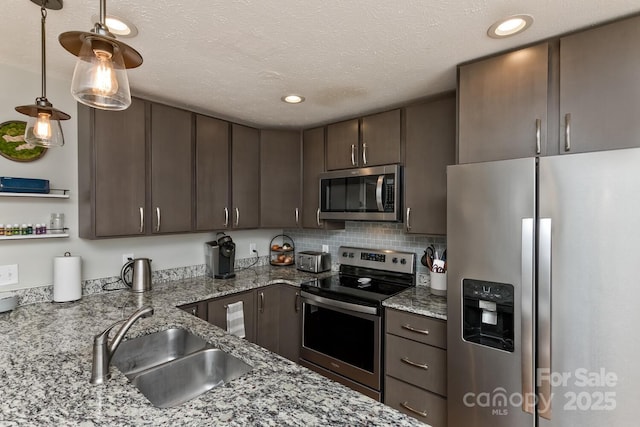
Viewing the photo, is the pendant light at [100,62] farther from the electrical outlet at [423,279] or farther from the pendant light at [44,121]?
the electrical outlet at [423,279]

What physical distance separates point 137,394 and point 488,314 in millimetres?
1551

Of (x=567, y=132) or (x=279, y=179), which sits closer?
(x=567, y=132)

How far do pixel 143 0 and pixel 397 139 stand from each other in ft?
5.80

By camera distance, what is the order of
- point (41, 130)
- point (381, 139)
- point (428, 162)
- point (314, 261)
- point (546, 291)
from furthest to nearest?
point (314, 261) < point (381, 139) < point (428, 162) < point (546, 291) < point (41, 130)

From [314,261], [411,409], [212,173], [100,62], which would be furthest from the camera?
[314,261]

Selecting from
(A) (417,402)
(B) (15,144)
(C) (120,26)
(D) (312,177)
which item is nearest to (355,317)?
(A) (417,402)

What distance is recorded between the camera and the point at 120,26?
54.6 inches

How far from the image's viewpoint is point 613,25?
53.7 inches

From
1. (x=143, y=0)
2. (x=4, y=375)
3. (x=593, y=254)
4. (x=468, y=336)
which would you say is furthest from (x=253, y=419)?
(x=143, y=0)

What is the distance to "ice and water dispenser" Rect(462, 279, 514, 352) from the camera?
58.9 inches

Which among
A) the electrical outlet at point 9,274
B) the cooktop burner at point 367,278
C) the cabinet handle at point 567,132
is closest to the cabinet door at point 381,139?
the cooktop burner at point 367,278

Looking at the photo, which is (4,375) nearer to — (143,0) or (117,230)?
(117,230)

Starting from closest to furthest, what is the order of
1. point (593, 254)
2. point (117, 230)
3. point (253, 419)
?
point (253, 419) < point (593, 254) < point (117, 230)

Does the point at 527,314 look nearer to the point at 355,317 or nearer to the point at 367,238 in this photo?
the point at 355,317
